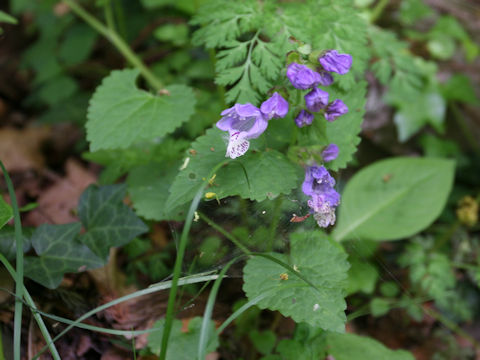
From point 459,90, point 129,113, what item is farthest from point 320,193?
point 459,90

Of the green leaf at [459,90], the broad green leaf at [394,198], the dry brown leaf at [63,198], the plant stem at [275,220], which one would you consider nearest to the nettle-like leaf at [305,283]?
the plant stem at [275,220]

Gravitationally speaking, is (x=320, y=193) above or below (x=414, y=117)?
above

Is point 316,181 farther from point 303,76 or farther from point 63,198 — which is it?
point 63,198

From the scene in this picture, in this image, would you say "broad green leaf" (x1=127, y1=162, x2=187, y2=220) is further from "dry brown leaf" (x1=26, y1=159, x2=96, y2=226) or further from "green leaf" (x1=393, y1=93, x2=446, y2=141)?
"green leaf" (x1=393, y1=93, x2=446, y2=141)

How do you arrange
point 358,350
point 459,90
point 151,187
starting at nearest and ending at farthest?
point 358,350 → point 151,187 → point 459,90

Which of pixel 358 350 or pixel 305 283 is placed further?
pixel 358 350

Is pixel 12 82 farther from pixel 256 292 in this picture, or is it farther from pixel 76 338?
pixel 256 292

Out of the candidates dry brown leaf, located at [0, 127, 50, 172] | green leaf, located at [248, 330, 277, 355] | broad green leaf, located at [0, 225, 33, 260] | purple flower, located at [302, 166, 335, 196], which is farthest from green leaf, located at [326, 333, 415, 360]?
dry brown leaf, located at [0, 127, 50, 172]
